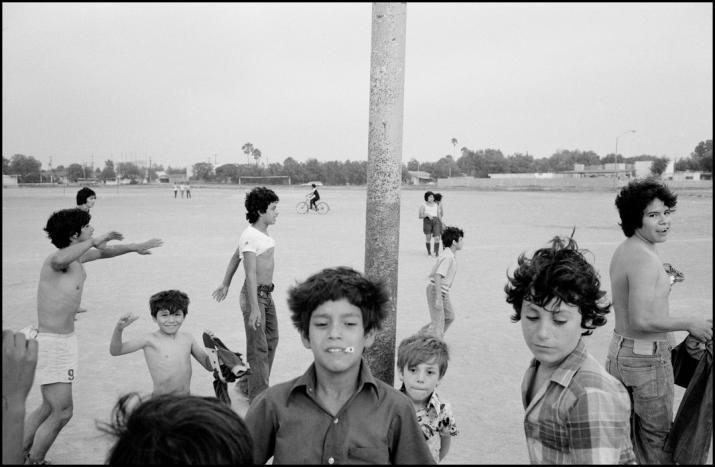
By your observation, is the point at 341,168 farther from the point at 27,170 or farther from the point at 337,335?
the point at 337,335

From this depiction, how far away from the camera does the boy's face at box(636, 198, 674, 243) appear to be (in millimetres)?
2990

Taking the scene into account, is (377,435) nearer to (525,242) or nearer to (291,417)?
(291,417)

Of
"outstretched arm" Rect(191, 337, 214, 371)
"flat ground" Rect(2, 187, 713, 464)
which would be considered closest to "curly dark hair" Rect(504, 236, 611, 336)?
"flat ground" Rect(2, 187, 713, 464)

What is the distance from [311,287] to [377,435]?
0.55 metres

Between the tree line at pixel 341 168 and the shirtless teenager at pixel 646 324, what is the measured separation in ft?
292

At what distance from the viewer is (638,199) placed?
10.1ft

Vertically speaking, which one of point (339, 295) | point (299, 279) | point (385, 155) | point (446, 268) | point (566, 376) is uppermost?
point (385, 155)

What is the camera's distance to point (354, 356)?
6.26 ft

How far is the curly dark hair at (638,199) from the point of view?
10.0 ft

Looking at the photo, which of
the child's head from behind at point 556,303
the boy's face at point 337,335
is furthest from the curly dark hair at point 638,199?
the boy's face at point 337,335

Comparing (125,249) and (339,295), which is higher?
(339,295)

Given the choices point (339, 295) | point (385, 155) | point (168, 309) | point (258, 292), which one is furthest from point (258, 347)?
point (339, 295)

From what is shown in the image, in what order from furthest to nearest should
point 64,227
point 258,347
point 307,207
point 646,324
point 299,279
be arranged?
1. point 307,207
2. point 299,279
3. point 258,347
4. point 64,227
5. point 646,324

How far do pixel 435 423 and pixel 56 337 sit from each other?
236cm
